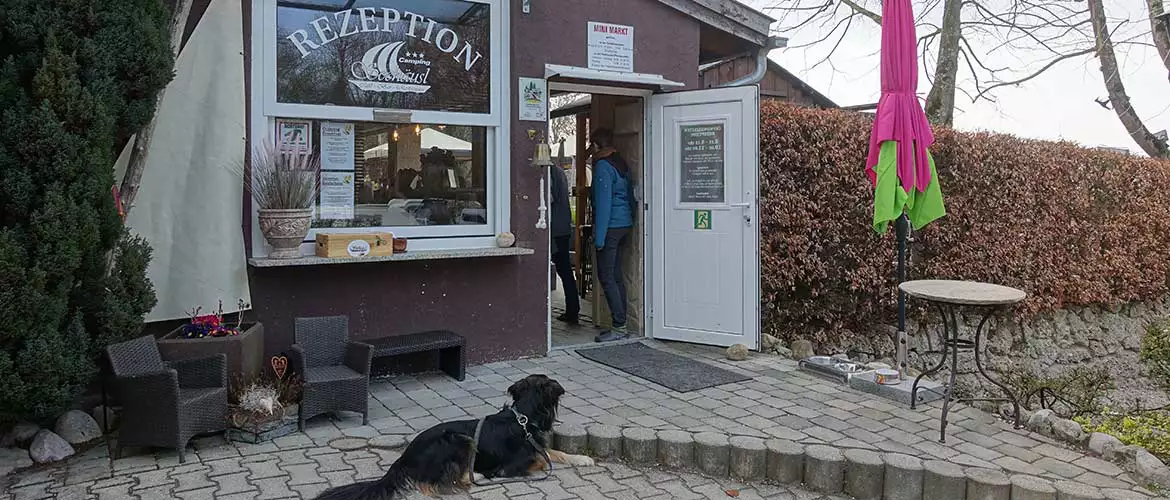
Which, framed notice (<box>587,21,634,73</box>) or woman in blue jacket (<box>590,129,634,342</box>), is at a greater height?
framed notice (<box>587,21,634,73</box>)

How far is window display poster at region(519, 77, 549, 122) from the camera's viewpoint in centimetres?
634

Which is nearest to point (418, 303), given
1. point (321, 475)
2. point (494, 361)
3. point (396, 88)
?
point (494, 361)

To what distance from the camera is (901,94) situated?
530cm

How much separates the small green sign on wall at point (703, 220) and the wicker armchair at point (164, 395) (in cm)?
390

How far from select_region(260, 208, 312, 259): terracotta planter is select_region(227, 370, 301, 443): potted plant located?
0.90m

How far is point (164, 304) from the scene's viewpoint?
16.1 ft

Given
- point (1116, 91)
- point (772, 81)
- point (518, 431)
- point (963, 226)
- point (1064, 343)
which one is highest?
point (772, 81)

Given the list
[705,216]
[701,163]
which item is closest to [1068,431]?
[705,216]

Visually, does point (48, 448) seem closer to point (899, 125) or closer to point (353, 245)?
point (353, 245)

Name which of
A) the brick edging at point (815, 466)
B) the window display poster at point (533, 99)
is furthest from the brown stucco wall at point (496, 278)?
the brick edging at point (815, 466)

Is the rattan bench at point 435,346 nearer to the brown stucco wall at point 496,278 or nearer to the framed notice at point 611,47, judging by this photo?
the brown stucco wall at point 496,278

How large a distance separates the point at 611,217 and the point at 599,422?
8.99 ft

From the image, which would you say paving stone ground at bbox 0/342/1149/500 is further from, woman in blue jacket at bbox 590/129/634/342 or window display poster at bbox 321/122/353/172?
window display poster at bbox 321/122/353/172

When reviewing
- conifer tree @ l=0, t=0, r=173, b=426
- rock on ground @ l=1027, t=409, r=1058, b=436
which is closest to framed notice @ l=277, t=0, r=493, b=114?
conifer tree @ l=0, t=0, r=173, b=426
